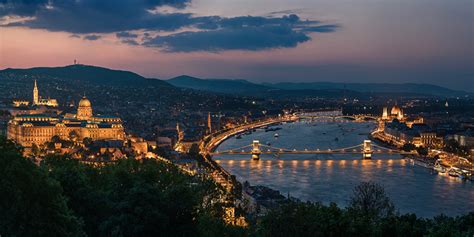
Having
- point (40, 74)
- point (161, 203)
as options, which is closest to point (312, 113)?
point (40, 74)

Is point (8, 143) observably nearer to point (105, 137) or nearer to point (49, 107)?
point (105, 137)

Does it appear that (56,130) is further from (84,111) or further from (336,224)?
(336,224)

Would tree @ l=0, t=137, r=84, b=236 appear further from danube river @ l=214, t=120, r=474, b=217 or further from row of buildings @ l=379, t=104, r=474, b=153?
row of buildings @ l=379, t=104, r=474, b=153

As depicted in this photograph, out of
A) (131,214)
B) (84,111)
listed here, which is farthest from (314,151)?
(131,214)

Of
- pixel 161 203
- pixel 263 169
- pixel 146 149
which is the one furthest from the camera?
pixel 146 149

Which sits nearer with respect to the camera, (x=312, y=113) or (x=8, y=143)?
(x=8, y=143)

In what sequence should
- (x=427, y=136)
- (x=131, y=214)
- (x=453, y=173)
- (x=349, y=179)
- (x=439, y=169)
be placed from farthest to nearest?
(x=427, y=136) < (x=439, y=169) < (x=453, y=173) < (x=349, y=179) < (x=131, y=214)

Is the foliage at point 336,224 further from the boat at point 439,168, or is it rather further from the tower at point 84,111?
the tower at point 84,111

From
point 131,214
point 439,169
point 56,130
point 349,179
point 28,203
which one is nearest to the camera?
point 28,203
